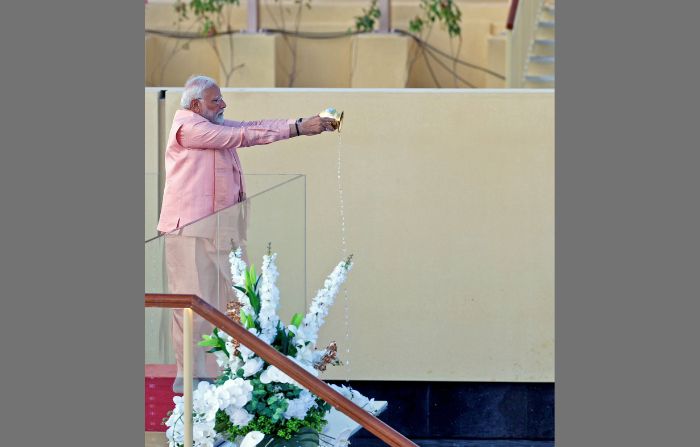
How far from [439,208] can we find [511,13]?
421 centimetres

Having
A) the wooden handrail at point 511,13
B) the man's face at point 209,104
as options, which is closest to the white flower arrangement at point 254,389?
the man's face at point 209,104

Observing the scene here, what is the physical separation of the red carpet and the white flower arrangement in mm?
32

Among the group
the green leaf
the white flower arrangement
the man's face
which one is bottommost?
the green leaf

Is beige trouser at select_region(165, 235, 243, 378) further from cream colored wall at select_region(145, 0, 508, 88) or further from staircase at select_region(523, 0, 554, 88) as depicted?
cream colored wall at select_region(145, 0, 508, 88)

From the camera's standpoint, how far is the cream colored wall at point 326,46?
13.1 metres

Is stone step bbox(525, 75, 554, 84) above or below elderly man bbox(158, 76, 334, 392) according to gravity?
above

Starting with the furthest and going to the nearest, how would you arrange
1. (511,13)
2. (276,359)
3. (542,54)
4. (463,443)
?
(511,13) → (542,54) → (463,443) → (276,359)

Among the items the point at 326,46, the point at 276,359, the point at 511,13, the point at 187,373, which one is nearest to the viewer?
the point at 276,359

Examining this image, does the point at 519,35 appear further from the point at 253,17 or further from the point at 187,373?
the point at 187,373

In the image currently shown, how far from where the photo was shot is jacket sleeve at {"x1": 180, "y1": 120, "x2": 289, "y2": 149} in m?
6.47

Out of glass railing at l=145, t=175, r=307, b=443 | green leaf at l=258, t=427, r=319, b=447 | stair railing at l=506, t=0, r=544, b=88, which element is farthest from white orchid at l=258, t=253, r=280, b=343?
stair railing at l=506, t=0, r=544, b=88

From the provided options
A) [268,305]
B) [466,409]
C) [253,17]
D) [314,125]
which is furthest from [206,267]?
[253,17]

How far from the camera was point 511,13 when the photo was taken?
1223 cm

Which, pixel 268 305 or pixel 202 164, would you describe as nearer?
pixel 268 305
